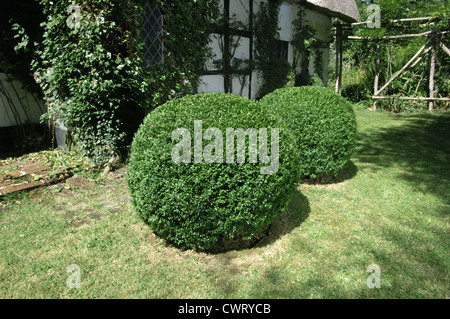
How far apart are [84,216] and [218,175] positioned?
6.22 ft

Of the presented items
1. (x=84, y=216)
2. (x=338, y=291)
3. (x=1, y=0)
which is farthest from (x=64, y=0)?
(x=338, y=291)

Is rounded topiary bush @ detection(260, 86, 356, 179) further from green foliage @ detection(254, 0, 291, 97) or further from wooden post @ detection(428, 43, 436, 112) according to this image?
wooden post @ detection(428, 43, 436, 112)

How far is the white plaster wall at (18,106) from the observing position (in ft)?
18.0

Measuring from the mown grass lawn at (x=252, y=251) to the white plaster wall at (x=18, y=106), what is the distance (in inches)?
88.2

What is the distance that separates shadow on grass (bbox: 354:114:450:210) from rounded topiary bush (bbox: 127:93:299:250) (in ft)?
8.86

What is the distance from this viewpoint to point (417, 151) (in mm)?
6668

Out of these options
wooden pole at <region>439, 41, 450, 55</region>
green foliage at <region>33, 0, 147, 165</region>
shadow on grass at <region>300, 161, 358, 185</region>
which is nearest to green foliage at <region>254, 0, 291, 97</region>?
shadow on grass at <region>300, 161, 358, 185</region>

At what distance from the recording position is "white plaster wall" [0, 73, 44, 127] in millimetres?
5488

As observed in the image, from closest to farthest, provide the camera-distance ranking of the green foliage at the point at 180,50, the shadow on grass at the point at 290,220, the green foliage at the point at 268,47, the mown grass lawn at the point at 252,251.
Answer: the mown grass lawn at the point at 252,251 → the shadow on grass at the point at 290,220 → the green foliage at the point at 180,50 → the green foliage at the point at 268,47

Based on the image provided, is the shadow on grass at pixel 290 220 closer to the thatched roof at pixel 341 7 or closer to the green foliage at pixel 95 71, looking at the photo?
the green foliage at pixel 95 71

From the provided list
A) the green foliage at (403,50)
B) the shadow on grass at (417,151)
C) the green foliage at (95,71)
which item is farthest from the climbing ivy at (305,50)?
the green foliage at (95,71)

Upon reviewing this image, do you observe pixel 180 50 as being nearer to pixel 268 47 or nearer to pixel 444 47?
pixel 268 47

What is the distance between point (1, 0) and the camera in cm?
504

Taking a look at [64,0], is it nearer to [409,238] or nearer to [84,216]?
[84,216]
